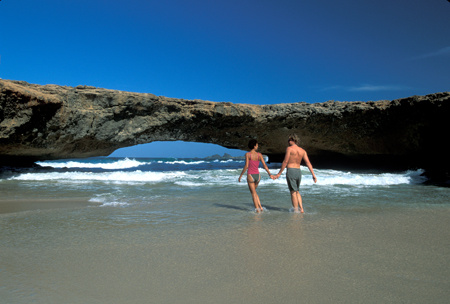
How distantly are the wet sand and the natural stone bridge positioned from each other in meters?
8.85

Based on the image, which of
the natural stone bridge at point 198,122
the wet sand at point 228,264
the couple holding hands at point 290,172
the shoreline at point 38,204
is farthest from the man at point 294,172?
the natural stone bridge at point 198,122

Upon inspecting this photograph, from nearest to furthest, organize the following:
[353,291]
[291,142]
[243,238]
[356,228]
Answer: [353,291] → [243,238] → [356,228] → [291,142]

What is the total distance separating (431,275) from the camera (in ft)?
7.77

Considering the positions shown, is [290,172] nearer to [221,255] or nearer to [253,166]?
[253,166]

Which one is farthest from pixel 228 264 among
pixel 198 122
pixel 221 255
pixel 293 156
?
pixel 198 122

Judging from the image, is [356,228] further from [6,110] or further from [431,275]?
[6,110]

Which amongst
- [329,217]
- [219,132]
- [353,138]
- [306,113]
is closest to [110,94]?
[219,132]

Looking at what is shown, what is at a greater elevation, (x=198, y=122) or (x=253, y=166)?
(x=198, y=122)

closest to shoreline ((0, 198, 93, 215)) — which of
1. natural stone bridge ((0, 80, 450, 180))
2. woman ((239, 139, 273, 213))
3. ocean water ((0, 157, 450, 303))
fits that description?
ocean water ((0, 157, 450, 303))

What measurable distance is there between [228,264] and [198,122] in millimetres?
11779

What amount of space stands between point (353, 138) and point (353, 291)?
1441 cm

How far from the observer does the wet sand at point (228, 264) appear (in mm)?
2039

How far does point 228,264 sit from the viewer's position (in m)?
2.61

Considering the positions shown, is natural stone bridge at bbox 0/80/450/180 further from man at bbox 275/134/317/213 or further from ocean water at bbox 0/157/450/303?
man at bbox 275/134/317/213
